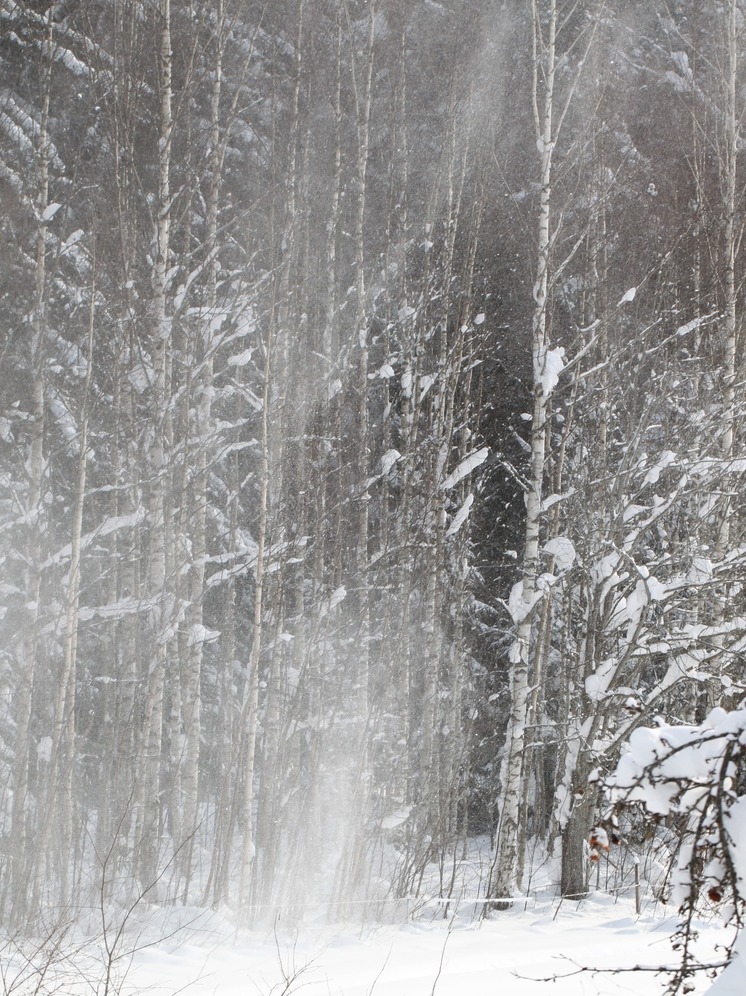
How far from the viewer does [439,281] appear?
1098 centimetres

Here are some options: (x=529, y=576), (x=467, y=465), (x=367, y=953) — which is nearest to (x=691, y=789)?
(x=367, y=953)

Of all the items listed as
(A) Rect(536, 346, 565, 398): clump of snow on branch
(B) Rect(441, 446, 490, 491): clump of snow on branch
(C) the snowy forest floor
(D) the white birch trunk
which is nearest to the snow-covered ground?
(C) the snowy forest floor

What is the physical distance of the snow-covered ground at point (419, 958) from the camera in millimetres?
4516

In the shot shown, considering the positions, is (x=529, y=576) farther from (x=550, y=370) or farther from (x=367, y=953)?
(x=367, y=953)

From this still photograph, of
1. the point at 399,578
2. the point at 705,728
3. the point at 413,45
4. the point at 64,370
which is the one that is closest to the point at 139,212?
the point at 64,370

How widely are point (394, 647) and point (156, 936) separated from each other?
15.4 feet

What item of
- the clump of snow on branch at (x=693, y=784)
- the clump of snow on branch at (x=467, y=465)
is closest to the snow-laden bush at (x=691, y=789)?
the clump of snow on branch at (x=693, y=784)

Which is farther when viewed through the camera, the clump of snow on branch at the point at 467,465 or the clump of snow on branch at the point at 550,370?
the clump of snow on branch at the point at 467,465

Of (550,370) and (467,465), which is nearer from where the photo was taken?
(550,370)

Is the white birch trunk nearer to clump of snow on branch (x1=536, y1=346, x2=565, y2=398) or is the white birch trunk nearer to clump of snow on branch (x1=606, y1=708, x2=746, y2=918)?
clump of snow on branch (x1=536, y1=346, x2=565, y2=398)

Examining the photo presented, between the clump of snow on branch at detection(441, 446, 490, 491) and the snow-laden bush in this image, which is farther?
the clump of snow on branch at detection(441, 446, 490, 491)

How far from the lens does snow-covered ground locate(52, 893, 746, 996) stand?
4.52 m

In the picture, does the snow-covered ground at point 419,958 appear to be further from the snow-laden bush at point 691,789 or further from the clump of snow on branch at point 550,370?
the clump of snow on branch at point 550,370

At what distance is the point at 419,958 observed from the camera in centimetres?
543
